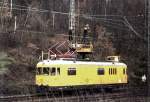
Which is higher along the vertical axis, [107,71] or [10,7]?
[10,7]

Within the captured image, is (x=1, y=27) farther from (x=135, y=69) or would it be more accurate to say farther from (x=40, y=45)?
(x=135, y=69)

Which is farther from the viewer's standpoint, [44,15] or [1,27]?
[44,15]

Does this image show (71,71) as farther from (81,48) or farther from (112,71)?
(112,71)

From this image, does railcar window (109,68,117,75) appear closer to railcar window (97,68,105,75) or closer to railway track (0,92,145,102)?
railcar window (97,68,105,75)

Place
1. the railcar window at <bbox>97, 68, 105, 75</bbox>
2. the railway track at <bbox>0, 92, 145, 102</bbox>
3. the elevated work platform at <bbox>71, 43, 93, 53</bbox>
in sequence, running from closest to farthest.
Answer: the railway track at <bbox>0, 92, 145, 102</bbox> < the railcar window at <bbox>97, 68, 105, 75</bbox> < the elevated work platform at <bbox>71, 43, 93, 53</bbox>

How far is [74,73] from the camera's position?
29.8 metres

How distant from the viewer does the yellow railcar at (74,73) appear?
94.5ft

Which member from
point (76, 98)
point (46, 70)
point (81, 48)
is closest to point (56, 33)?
point (81, 48)

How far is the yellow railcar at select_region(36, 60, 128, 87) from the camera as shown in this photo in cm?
2881

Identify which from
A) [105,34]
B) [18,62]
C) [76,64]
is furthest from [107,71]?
[105,34]

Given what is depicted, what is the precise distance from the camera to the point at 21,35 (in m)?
36.4

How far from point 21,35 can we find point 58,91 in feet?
28.2

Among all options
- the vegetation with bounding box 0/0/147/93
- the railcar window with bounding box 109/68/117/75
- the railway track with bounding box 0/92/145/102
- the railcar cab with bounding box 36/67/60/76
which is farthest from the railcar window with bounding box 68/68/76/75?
the railcar window with bounding box 109/68/117/75

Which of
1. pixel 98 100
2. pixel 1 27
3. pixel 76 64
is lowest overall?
pixel 98 100
